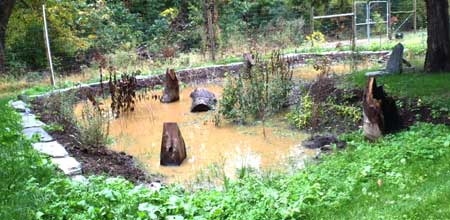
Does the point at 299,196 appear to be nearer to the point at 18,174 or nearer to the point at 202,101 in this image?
the point at 18,174

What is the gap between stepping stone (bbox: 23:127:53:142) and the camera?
5.87 meters

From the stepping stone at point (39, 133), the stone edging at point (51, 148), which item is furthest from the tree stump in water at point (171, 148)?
the stepping stone at point (39, 133)

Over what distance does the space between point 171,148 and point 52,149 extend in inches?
51.9

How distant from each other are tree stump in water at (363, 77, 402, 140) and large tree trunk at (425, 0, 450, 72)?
2.67 metres

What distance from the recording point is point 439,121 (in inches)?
231

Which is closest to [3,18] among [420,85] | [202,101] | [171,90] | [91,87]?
[91,87]

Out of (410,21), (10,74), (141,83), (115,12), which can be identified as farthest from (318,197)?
(410,21)

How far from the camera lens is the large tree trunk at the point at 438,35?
799 centimetres

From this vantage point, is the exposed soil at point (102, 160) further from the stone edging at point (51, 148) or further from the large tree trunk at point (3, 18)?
the large tree trunk at point (3, 18)

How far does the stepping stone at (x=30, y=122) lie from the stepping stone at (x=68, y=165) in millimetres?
1816

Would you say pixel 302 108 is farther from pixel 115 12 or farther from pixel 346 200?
pixel 115 12

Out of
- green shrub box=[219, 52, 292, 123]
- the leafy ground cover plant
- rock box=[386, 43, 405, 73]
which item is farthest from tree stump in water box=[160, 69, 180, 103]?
the leafy ground cover plant

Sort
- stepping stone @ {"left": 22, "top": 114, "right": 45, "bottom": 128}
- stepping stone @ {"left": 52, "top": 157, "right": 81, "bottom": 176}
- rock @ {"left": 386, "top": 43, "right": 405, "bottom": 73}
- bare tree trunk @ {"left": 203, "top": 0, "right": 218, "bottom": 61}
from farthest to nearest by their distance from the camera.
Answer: bare tree trunk @ {"left": 203, "top": 0, "right": 218, "bottom": 61}, rock @ {"left": 386, "top": 43, "right": 405, "bottom": 73}, stepping stone @ {"left": 22, "top": 114, "right": 45, "bottom": 128}, stepping stone @ {"left": 52, "top": 157, "right": 81, "bottom": 176}

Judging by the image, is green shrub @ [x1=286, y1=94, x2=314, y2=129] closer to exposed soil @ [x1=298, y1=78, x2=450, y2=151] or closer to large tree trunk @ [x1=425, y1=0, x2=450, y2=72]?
exposed soil @ [x1=298, y1=78, x2=450, y2=151]
